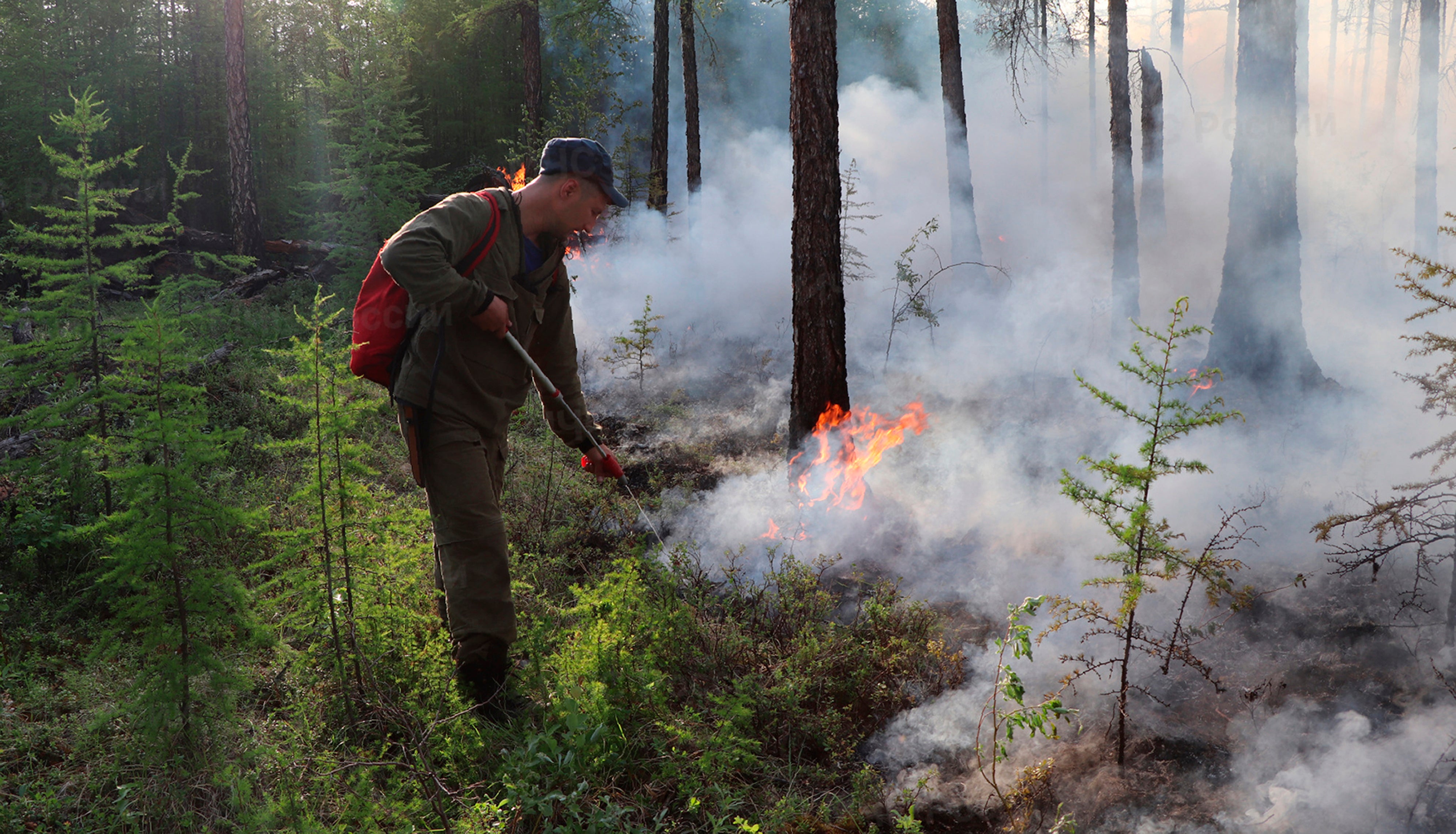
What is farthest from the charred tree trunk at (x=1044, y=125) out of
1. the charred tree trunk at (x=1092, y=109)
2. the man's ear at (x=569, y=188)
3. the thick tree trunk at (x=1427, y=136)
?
the man's ear at (x=569, y=188)

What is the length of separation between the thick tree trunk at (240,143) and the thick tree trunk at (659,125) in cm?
735

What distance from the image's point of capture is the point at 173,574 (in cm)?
263

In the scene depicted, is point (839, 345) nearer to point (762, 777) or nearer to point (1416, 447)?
point (762, 777)

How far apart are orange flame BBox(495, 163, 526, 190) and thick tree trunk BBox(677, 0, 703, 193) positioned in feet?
10.6

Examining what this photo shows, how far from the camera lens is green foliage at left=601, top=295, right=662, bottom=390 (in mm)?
9078

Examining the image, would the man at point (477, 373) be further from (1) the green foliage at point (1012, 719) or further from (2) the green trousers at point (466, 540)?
A: (1) the green foliage at point (1012, 719)

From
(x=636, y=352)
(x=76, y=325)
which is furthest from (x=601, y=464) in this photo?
(x=636, y=352)

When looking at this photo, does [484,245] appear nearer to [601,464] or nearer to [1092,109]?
[601,464]

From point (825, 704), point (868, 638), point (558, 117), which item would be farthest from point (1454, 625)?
point (558, 117)

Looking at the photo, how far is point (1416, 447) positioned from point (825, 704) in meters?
5.51

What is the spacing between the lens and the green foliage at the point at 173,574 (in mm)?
2443

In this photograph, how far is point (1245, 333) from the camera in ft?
27.1

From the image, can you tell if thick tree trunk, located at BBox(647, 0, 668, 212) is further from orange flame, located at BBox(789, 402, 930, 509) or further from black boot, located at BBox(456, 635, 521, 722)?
black boot, located at BBox(456, 635, 521, 722)

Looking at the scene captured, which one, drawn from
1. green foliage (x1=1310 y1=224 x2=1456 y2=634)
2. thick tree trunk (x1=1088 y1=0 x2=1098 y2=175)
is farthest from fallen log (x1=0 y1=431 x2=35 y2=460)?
thick tree trunk (x1=1088 y1=0 x2=1098 y2=175)
